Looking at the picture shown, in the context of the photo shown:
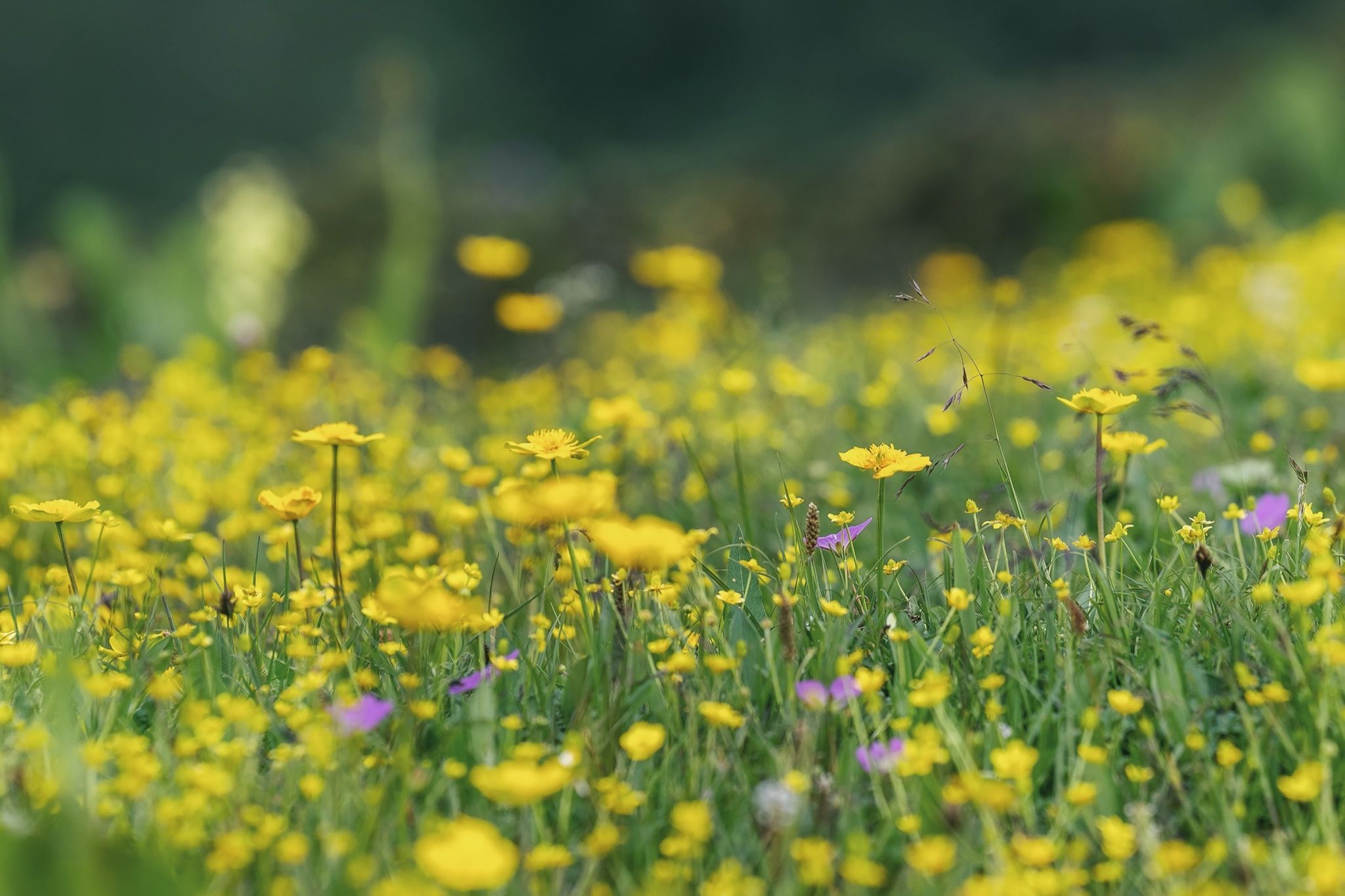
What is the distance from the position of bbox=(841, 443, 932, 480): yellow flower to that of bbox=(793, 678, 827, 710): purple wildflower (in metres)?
0.30

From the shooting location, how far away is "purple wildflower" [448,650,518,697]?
4.64 feet

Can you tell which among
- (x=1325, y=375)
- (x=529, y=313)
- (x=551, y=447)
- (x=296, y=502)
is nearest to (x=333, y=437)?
(x=296, y=502)

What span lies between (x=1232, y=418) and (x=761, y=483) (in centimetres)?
118

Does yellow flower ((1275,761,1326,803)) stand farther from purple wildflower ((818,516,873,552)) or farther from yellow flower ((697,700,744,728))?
purple wildflower ((818,516,873,552))

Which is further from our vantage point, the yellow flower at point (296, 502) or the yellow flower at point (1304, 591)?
the yellow flower at point (296, 502)

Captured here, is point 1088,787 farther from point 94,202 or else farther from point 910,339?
Result: point 94,202

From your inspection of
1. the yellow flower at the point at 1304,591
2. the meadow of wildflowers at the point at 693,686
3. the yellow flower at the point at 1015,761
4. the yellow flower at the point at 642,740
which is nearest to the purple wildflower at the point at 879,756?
the meadow of wildflowers at the point at 693,686

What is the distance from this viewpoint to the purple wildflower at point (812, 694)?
125cm

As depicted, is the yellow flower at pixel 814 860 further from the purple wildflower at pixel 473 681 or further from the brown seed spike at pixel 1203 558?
the brown seed spike at pixel 1203 558

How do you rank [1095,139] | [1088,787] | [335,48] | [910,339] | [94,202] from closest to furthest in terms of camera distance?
[1088,787] → [910,339] → [94,202] → [1095,139] → [335,48]

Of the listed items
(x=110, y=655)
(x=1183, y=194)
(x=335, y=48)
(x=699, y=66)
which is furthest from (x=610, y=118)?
(x=110, y=655)

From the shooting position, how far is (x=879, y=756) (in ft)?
4.06

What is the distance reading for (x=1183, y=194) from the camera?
22.9ft

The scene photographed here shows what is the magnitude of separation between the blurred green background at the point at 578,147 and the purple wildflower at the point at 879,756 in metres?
1.65
